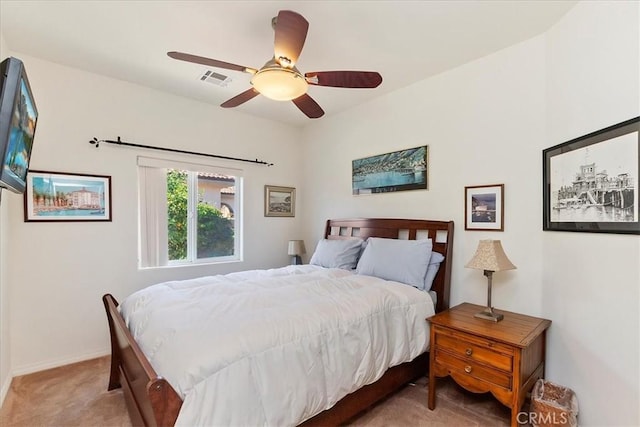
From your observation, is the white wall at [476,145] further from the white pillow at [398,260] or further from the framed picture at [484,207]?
the white pillow at [398,260]

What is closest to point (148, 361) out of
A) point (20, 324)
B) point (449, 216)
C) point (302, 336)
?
point (302, 336)

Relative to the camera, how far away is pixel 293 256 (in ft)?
13.9

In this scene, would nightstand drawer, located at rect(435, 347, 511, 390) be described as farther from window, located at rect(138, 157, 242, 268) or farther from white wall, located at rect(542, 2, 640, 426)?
window, located at rect(138, 157, 242, 268)

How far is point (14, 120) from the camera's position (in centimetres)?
149

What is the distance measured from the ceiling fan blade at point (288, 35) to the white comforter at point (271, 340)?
5.15 ft

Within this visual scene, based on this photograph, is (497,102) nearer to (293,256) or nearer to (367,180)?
(367,180)

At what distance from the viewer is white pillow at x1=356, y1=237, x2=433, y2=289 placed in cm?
264

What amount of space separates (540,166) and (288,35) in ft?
6.73

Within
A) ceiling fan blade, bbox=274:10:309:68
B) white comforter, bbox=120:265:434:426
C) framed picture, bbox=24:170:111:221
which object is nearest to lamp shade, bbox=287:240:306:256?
white comforter, bbox=120:265:434:426

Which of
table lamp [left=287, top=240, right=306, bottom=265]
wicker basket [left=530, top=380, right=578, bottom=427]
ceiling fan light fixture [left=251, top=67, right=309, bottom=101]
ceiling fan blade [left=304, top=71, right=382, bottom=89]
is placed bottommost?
wicker basket [left=530, top=380, right=578, bottom=427]

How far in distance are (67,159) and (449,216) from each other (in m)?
3.67

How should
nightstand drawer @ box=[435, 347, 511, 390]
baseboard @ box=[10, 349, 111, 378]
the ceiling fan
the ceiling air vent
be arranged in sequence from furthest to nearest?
the ceiling air vent
baseboard @ box=[10, 349, 111, 378]
nightstand drawer @ box=[435, 347, 511, 390]
the ceiling fan

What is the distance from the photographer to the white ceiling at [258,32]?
199 cm

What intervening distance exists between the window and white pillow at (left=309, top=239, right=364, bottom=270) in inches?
52.1
